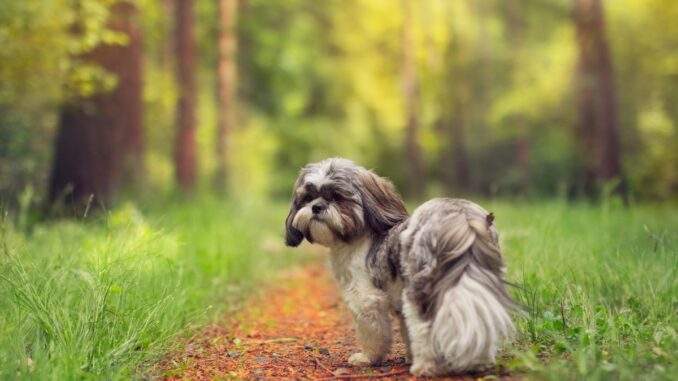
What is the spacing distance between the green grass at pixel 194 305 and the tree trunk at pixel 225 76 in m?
16.3

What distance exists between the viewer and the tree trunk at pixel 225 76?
2345cm

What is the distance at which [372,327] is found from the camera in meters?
4.96

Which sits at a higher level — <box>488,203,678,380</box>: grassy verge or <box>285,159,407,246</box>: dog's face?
<box>285,159,407,246</box>: dog's face

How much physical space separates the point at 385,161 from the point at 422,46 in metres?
7.48

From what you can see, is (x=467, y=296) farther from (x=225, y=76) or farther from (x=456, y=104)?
(x=456, y=104)

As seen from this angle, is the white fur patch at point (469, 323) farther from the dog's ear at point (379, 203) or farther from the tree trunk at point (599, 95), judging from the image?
the tree trunk at point (599, 95)

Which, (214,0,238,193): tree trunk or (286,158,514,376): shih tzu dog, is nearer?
(286,158,514,376): shih tzu dog

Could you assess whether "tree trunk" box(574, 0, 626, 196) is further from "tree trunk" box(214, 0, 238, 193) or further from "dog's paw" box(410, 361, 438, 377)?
"dog's paw" box(410, 361, 438, 377)

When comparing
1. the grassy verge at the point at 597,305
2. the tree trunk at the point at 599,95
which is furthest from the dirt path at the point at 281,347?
the tree trunk at the point at 599,95

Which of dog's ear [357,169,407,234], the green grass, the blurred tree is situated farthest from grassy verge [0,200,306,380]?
the blurred tree

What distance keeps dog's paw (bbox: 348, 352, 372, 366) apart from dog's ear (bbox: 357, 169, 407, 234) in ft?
3.13

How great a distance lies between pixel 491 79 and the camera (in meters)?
37.3

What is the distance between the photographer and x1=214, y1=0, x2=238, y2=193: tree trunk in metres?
23.5

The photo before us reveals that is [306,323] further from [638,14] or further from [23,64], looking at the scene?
[638,14]
